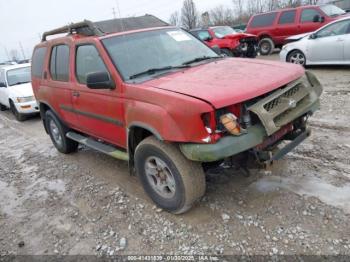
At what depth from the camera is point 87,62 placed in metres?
4.08

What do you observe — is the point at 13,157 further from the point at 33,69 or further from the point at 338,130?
the point at 338,130

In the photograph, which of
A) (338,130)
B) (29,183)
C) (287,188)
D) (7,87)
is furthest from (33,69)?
(338,130)

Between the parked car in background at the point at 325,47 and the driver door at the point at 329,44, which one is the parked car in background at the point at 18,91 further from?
the driver door at the point at 329,44

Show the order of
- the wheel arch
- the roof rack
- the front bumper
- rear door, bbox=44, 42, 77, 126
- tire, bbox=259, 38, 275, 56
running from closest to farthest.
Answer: the wheel arch → the roof rack → rear door, bbox=44, 42, 77, 126 → the front bumper → tire, bbox=259, 38, 275, 56

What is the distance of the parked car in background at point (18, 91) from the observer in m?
8.70

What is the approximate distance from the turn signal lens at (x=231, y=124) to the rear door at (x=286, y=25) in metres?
12.2

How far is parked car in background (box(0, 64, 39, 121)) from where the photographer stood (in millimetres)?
8703

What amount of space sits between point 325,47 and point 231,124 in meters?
7.90

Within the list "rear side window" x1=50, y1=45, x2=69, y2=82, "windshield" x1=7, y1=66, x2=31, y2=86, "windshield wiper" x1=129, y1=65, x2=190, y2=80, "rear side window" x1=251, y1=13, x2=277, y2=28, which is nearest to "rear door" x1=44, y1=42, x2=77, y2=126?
"rear side window" x1=50, y1=45, x2=69, y2=82

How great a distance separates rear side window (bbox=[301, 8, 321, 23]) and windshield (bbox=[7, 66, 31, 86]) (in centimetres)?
1093

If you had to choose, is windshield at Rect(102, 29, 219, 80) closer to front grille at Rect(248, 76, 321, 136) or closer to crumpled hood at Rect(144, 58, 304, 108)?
crumpled hood at Rect(144, 58, 304, 108)

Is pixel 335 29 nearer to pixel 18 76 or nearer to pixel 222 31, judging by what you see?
pixel 222 31

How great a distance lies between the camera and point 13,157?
19.6 ft

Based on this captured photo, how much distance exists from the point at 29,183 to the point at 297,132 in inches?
154
